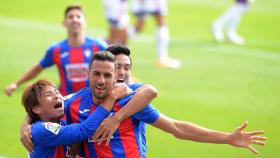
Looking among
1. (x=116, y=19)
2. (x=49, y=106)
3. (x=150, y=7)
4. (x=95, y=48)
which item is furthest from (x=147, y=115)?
(x=150, y=7)

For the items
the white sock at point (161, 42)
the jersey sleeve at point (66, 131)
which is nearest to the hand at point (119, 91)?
the jersey sleeve at point (66, 131)

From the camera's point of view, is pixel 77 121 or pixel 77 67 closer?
pixel 77 121

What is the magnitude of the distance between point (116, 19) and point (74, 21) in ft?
15.9

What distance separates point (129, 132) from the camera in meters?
5.29

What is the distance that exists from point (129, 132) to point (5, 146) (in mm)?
3906

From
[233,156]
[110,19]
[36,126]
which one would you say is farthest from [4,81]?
[36,126]

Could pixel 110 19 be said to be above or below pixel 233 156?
above

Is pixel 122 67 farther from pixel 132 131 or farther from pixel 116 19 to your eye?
pixel 116 19

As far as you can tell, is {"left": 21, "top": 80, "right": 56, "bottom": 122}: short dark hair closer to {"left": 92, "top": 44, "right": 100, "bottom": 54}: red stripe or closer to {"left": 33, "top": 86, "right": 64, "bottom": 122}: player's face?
{"left": 33, "top": 86, "right": 64, "bottom": 122}: player's face

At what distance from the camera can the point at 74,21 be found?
8.52m

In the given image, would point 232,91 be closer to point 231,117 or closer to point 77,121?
point 231,117

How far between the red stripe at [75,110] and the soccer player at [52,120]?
0.10 metres

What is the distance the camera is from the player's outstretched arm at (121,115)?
5074 millimetres

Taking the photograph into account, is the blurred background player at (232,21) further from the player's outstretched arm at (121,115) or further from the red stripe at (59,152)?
the player's outstretched arm at (121,115)
